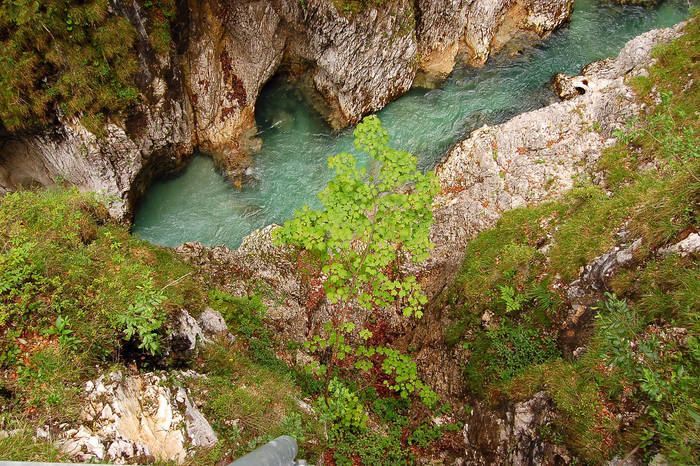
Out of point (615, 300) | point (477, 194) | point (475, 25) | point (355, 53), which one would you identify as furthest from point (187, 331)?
point (475, 25)

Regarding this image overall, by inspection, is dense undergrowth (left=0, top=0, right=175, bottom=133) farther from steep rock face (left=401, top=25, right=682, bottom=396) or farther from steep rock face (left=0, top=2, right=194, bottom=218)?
steep rock face (left=401, top=25, right=682, bottom=396)

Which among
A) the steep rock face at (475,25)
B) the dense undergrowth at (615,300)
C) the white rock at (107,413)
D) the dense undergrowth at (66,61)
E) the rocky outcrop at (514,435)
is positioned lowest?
the rocky outcrop at (514,435)

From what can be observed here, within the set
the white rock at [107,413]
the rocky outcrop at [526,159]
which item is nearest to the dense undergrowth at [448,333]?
the white rock at [107,413]

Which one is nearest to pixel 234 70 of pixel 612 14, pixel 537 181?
pixel 537 181

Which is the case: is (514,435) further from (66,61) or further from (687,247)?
(66,61)

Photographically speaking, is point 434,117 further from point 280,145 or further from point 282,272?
point 282,272

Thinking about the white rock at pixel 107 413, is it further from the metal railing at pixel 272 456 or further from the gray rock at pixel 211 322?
the gray rock at pixel 211 322
